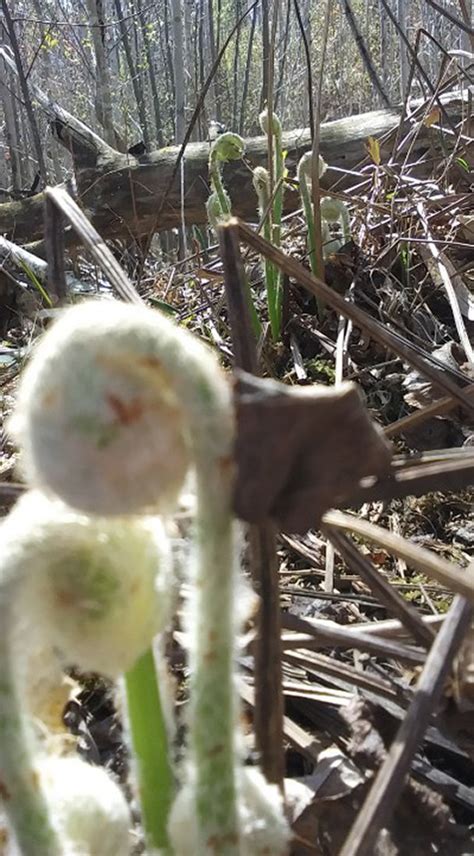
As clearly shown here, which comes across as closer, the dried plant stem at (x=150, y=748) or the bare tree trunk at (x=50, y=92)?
the dried plant stem at (x=150, y=748)

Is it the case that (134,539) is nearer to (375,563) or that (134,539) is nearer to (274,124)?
(375,563)

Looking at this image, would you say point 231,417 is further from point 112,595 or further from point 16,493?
point 16,493

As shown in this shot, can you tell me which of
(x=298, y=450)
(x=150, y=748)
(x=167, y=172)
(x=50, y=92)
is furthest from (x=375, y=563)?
(x=50, y=92)

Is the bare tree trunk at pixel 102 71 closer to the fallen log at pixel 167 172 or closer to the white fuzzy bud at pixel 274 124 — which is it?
the fallen log at pixel 167 172

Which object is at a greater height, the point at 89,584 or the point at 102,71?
the point at 102,71

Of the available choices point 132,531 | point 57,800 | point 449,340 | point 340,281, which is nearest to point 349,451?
point 132,531

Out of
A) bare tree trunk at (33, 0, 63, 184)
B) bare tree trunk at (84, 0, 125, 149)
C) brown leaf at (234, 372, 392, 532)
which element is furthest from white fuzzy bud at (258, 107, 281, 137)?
bare tree trunk at (33, 0, 63, 184)

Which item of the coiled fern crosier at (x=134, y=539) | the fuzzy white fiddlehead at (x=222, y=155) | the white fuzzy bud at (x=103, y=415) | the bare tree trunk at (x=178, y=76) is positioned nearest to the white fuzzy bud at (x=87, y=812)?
the coiled fern crosier at (x=134, y=539)
